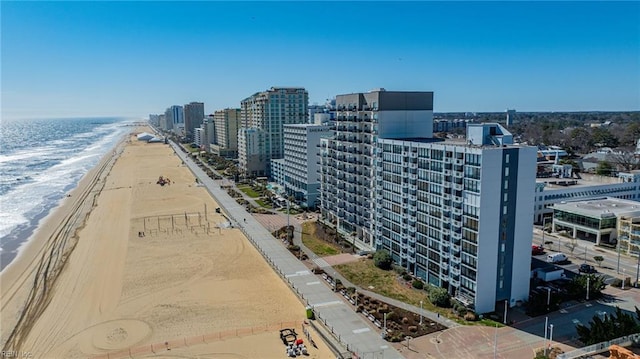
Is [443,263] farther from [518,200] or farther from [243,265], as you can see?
[243,265]

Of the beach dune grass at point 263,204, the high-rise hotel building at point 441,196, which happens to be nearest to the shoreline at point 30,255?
the beach dune grass at point 263,204

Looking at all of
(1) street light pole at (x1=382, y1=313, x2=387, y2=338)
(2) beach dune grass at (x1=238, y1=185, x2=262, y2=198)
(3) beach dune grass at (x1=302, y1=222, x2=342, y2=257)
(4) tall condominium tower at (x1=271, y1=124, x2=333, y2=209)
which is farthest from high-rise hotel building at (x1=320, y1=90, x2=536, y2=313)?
(2) beach dune grass at (x1=238, y1=185, x2=262, y2=198)

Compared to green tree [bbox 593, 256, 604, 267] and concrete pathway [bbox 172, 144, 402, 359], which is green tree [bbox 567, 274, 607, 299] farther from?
concrete pathway [bbox 172, 144, 402, 359]

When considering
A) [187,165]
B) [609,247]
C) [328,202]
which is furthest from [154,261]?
[187,165]

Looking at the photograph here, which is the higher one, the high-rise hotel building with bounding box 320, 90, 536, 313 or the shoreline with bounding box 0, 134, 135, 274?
the high-rise hotel building with bounding box 320, 90, 536, 313

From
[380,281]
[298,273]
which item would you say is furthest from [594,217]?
[298,273]

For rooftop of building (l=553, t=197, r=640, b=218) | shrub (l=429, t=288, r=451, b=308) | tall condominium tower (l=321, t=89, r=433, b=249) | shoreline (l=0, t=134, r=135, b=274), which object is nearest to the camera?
shrub (l=429, t=288, r=451, b=308)

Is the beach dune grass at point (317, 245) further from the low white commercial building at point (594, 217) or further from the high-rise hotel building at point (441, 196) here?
the low white commercial building at point (594, 217)
